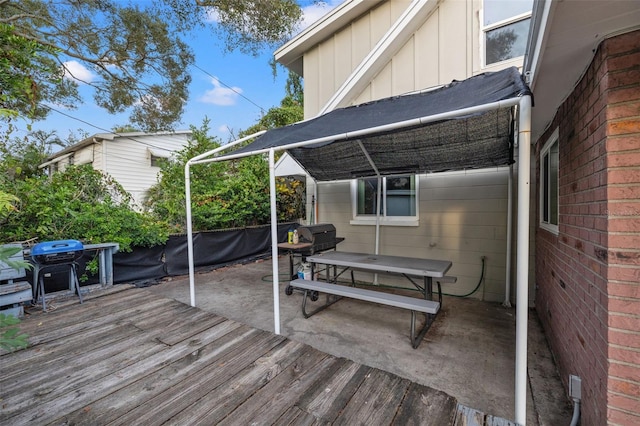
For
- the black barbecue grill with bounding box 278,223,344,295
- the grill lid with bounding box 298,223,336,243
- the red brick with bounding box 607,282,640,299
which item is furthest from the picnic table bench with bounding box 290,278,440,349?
the red brick with bounding box 607,282,640,299

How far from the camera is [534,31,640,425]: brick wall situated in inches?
56.7

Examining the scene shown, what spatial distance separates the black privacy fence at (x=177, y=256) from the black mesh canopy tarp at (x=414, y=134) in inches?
127

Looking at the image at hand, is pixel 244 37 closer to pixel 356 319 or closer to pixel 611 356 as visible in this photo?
pixel 356 319

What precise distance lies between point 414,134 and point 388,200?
207 cm

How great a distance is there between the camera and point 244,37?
7.05 metres

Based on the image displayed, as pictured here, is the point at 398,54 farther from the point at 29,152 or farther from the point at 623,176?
the point at 29,152

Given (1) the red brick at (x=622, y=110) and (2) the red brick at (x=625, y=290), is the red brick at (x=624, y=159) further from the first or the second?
(2) the red brick at (x=625, y=290)

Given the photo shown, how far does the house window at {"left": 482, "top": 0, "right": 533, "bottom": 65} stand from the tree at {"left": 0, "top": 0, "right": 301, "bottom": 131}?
4587 mm

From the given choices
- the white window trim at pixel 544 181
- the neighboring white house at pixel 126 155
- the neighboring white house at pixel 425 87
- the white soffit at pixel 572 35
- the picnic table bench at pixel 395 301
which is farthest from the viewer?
the neighboring white house at pixel 126 155

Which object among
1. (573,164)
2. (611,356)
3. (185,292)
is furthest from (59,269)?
(573,164)

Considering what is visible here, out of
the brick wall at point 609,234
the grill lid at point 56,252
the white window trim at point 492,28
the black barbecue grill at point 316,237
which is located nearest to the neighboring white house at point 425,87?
the white window trim at point 492,28

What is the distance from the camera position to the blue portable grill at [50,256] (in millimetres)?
3539

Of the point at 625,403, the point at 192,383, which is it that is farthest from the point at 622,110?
the point at 192,383

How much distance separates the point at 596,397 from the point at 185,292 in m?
5.20
